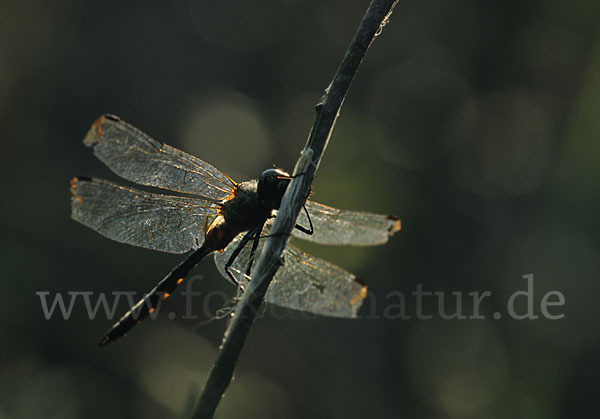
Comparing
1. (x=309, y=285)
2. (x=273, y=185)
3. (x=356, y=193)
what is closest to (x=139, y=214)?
(x=273, y=185)

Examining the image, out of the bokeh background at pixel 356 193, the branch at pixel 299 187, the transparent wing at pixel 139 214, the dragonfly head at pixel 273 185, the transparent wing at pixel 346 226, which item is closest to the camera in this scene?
the branch at pixel 299 187

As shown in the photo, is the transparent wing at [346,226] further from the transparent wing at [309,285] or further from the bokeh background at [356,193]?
the bokeh background at [356,193]

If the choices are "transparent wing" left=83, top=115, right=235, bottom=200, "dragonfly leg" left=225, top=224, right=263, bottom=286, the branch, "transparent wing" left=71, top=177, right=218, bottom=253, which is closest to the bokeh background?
"dragonfly leg" left=225, top=224, right=263, bottom=286

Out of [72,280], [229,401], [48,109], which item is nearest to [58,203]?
[72,280]

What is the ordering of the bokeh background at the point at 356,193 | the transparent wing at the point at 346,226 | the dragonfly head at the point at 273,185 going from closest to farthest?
the dragonfly head at the point at 273,185 → the transparent wing at the point at 346,226 → the bokeh background at the point at 356,193

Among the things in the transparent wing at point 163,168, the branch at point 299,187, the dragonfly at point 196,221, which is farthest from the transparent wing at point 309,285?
the branch at point 299,187

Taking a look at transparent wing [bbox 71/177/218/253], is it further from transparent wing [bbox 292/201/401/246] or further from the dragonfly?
transparent wing [bbox 292/201/401/246]
